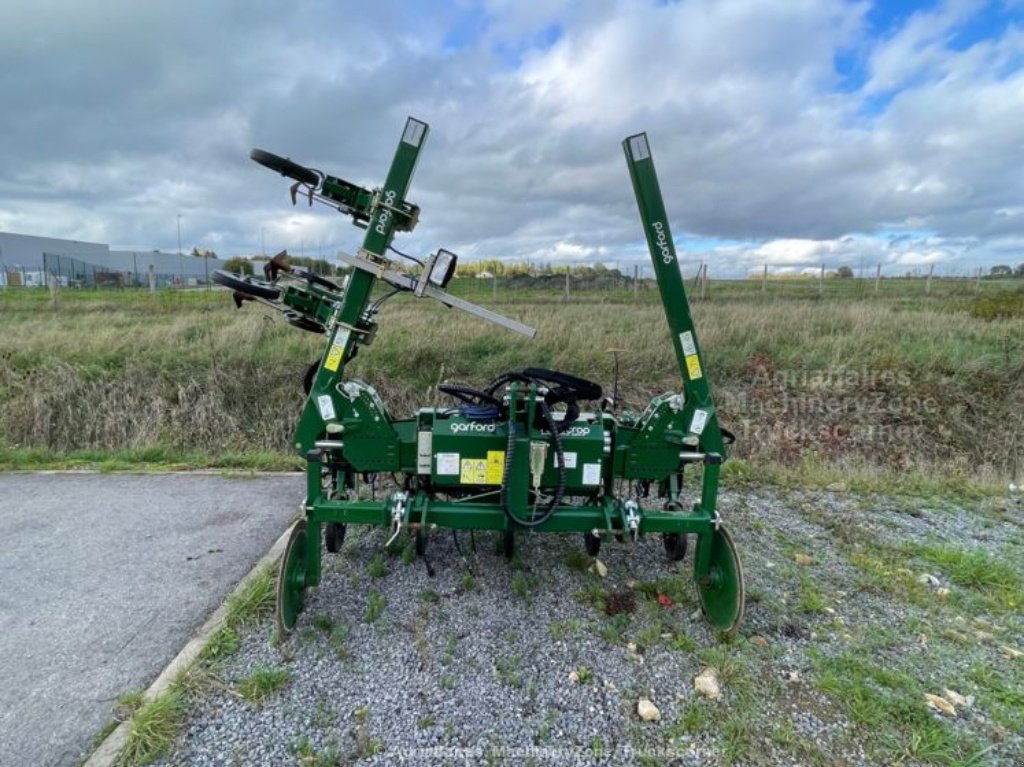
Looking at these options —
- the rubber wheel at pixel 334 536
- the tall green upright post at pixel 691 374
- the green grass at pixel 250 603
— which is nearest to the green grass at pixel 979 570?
the tall green upright post at pixel 691 374

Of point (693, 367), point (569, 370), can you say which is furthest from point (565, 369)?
point (693, 367)

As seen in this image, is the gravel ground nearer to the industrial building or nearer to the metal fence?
the metal fence

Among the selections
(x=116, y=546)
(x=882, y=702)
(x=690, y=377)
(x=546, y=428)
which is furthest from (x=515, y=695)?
(x=116, y=546)

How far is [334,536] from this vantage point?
135 inches

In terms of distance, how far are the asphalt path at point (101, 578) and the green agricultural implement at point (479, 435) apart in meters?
0.74

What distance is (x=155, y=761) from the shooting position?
6.42ft

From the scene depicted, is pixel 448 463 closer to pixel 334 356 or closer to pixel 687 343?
pixel 334 356

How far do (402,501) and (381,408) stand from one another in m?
0.54

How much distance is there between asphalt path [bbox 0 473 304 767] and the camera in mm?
2227

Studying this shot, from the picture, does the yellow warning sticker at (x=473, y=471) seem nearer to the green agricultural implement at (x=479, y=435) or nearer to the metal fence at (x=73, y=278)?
the green agricultural implement at (x=479, y=435)

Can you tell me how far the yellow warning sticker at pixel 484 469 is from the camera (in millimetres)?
2877

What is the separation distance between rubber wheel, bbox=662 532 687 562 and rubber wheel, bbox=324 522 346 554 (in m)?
2.00

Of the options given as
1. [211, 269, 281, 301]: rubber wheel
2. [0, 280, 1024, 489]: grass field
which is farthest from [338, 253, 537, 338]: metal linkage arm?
[0, 280, 1024, 489]: grass field

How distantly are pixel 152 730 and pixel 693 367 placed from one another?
2767mm
